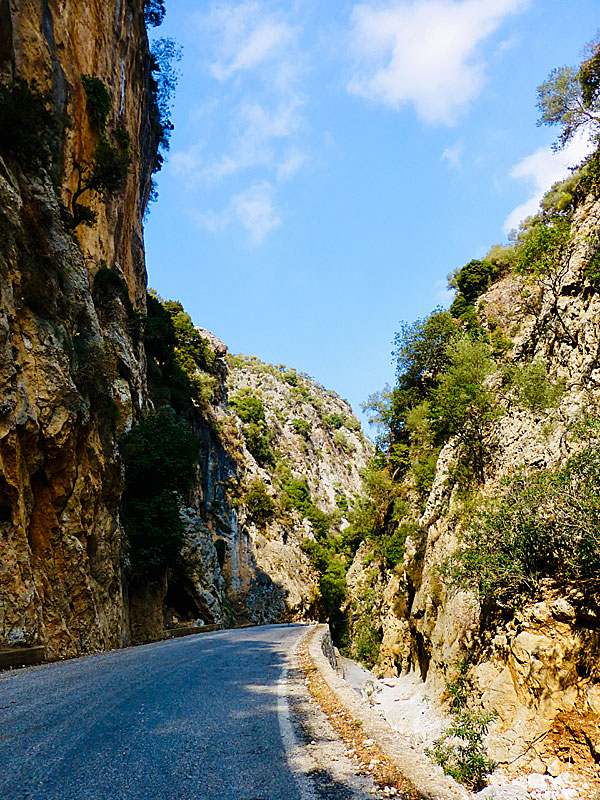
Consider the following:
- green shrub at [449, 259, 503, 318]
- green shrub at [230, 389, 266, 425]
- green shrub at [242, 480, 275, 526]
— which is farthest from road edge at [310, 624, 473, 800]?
green shrub at [230, 389, 266, 425]

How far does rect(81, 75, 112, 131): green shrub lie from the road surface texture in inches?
846

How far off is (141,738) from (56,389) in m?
10.2

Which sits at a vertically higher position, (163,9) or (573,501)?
(163,9)

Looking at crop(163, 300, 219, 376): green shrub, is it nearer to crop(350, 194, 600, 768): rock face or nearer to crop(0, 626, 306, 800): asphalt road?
crop(350, 194, 600, 768): rock face

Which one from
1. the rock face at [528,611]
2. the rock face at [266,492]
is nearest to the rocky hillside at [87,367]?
the rock face at [266,492]

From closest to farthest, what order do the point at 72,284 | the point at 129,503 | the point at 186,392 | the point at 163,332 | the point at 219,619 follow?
1. the point at 72,284
2. the point at 129,503
3. the point at 219,619
4. the point at 163,332
5. the point at 186,392

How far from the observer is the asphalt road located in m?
3.18

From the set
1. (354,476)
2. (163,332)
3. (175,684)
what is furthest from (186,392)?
(354,476)

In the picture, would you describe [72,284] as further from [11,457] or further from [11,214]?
[11,457]

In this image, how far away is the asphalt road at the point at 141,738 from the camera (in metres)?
3.18

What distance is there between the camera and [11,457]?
10.5m

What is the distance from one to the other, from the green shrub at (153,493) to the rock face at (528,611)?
33.2 ft

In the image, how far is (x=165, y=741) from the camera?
4.09 meters

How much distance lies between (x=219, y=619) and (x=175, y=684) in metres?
21.6
